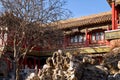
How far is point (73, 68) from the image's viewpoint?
8836 mm

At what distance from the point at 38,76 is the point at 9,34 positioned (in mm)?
6803

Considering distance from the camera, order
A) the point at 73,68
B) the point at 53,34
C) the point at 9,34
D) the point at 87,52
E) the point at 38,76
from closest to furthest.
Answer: the point at 73,68 → the point at 38,76 → the point at 9,34 → the point at 53,34 → the point at 87,52

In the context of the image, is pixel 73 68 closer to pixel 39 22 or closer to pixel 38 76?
pixel 38 76

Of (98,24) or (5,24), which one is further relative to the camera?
(98,24)

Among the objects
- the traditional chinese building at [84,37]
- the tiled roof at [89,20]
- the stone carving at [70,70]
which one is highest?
the tiled roof at [89,20]

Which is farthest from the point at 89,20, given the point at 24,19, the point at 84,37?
the point at 24,19

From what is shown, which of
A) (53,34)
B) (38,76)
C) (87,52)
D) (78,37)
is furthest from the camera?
(78,37)

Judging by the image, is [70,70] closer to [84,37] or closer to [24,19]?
[24,19]

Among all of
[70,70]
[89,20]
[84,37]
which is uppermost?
[89,20]

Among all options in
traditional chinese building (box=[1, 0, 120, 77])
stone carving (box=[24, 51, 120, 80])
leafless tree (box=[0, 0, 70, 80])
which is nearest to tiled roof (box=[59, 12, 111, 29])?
traditional chinese building (box=[1, 0, 120, 77])

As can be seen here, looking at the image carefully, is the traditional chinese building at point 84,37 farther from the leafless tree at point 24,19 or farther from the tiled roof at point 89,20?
the leafless tree at point 24,19

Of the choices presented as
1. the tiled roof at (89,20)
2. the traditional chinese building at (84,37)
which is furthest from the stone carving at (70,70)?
the tiled roof at (89,20)

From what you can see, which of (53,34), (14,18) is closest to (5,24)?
(14,18)

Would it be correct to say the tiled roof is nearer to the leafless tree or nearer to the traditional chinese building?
the traditional chinese building
